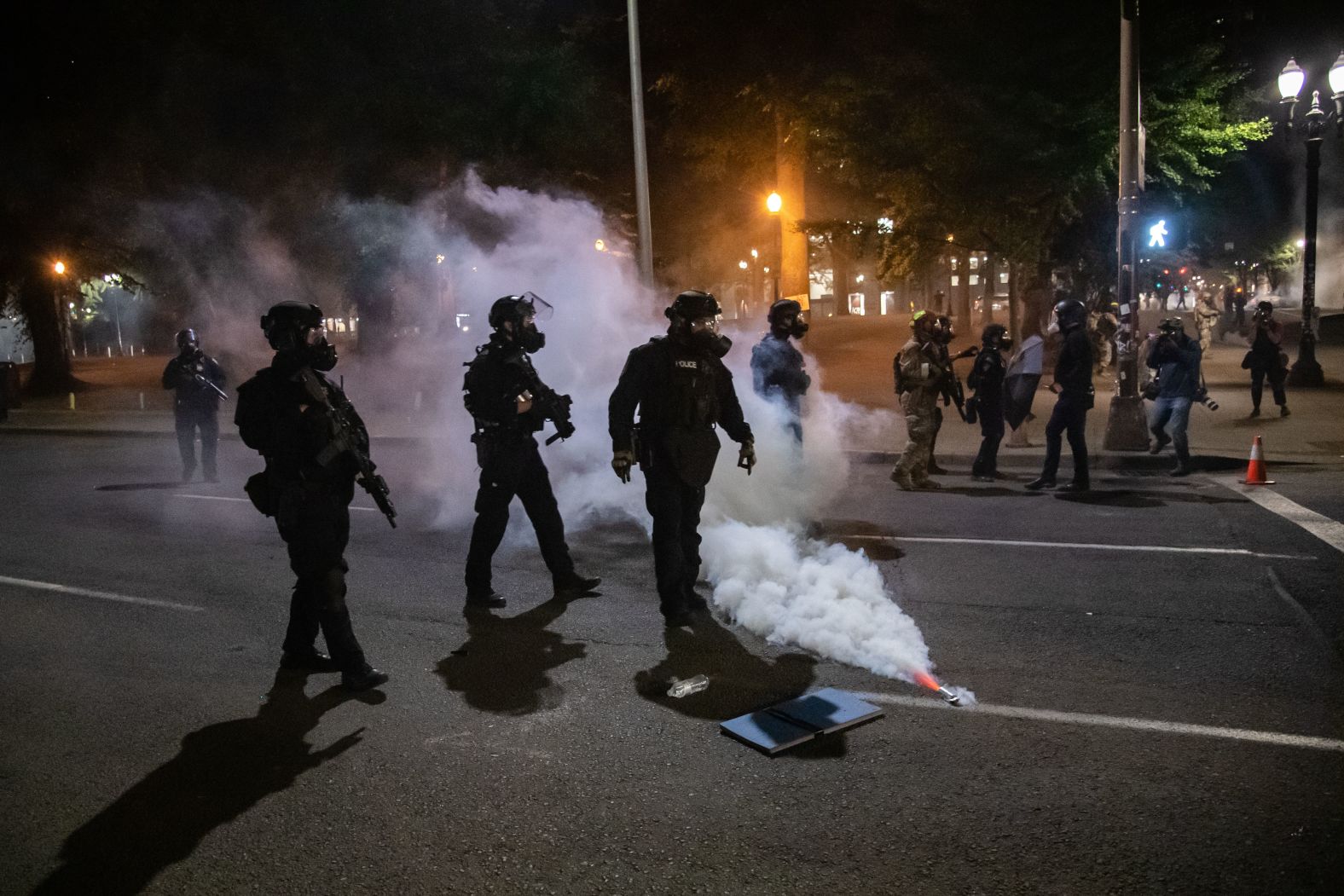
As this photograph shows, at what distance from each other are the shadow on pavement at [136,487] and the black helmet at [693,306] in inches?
311

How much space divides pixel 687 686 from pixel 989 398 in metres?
7.22

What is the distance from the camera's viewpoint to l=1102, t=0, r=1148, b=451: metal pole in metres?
12.1

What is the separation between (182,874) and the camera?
10.7 ft

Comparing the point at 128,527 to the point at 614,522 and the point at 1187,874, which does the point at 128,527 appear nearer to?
the point at 614,522

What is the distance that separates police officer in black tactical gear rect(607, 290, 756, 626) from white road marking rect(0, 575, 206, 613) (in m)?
2.86

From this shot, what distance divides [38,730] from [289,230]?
62.6 ft

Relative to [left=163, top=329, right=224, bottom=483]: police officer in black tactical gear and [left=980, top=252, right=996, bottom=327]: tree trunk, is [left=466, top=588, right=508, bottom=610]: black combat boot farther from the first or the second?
[left=980, top=252, right=996, bottom=327]: tree trunk

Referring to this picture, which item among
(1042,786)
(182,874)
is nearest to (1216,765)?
(1042,786)

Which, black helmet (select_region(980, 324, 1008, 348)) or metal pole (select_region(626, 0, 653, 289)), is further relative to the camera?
metal pole (select_region(626, 0, 653, 289))

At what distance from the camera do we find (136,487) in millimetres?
11484

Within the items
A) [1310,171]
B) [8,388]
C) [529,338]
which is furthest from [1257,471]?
[8,388]

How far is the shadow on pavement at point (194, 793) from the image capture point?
10.8 feet

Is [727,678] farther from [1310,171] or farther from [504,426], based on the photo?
[1310,171]

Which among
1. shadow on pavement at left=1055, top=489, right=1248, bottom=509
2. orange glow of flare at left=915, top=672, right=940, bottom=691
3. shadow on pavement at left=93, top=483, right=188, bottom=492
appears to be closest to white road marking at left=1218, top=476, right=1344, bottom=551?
shadow on pavement at left=1055, top=489, right=1248, bottom=509
